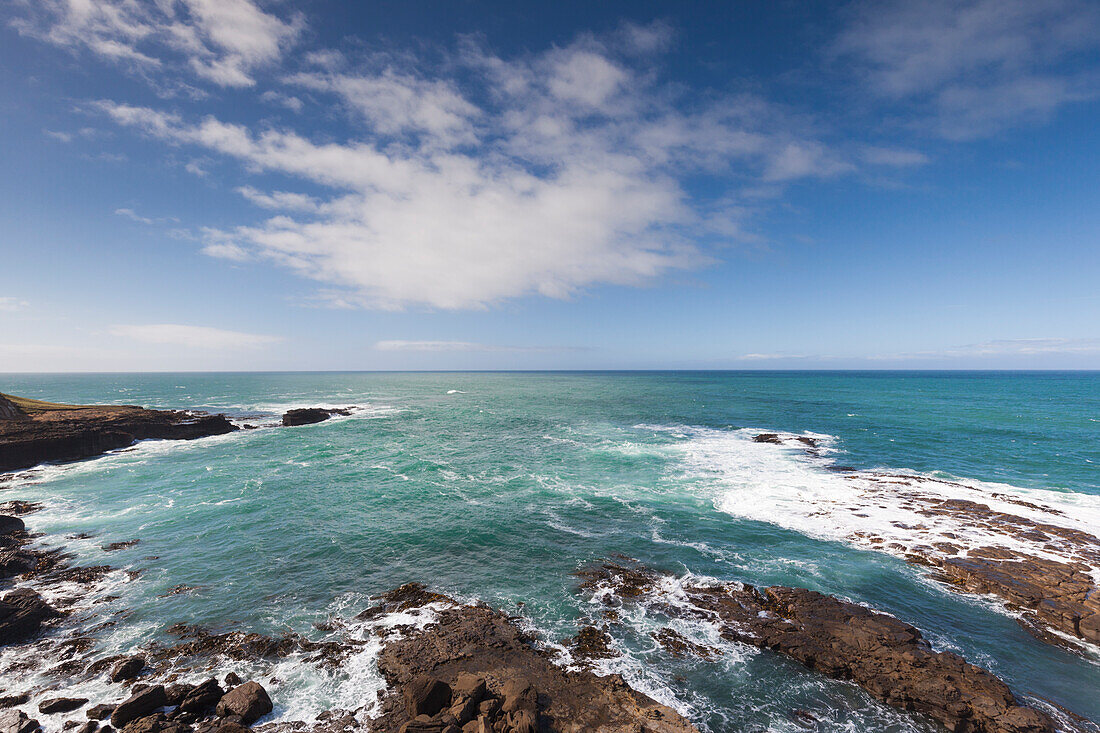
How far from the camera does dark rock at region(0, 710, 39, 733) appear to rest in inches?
453

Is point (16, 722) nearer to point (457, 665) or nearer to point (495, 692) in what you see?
point (457, 665)

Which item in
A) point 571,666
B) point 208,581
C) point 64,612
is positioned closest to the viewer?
point 571,666

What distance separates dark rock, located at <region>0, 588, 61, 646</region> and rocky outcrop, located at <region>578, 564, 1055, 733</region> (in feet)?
72.8

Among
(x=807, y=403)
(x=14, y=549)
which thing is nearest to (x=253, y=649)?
(x=14, y=549)

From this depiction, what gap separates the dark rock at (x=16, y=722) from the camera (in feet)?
37.8

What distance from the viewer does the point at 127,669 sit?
14055mm

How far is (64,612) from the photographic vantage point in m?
17.5

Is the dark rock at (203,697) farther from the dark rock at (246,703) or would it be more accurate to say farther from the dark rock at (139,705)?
the dark rock at (139,705)

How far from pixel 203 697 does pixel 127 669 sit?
3881mm

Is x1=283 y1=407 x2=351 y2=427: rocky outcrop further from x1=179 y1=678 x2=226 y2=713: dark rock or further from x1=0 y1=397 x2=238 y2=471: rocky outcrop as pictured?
x1=179 y1=678 x2=226 y2=713: dark rock

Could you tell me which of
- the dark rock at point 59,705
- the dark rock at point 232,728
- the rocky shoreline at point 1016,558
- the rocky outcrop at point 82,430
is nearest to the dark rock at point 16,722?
the dark rock at point 59,705

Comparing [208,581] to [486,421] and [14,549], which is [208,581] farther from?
[486,421]

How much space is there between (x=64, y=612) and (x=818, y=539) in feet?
121

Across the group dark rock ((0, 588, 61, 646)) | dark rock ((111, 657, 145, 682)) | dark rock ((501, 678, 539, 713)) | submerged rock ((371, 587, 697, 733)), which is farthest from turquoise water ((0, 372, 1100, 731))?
dark rock ((501, 678, 539, 713))
